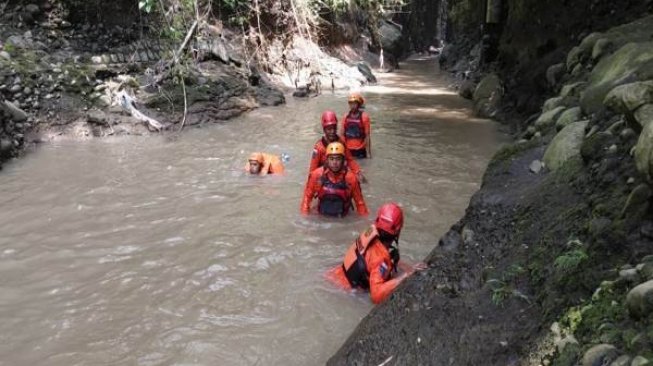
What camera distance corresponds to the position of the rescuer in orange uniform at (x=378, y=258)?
4.54m

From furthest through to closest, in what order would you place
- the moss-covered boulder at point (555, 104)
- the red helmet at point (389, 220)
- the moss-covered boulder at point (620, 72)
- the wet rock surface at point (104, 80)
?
the wet rock surface at point (104, 80), the moss-covered boulder at point (555, 104), the moss-covered boulder at point (620, 72), the red helmet at point (389, 220)

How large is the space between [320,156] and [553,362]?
538 centimetres

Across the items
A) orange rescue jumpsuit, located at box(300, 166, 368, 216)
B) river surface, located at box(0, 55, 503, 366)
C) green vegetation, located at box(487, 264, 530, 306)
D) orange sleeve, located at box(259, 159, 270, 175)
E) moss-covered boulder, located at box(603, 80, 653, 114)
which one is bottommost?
river surface, located at box(0, 55, 503, 366)

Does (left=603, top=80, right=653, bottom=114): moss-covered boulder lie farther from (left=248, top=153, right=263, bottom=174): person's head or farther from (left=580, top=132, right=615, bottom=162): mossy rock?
(left=248, top=153, right=263, bottom=174): person's head

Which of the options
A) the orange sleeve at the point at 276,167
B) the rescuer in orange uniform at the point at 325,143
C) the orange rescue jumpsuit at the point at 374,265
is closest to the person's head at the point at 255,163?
the orange sleeve at the point at 276,167

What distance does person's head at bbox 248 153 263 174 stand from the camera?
28.2 feet

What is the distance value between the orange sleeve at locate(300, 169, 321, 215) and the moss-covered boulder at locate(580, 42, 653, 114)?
2.94 metres

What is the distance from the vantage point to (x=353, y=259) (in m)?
4.82

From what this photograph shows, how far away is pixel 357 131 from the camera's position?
378 inches

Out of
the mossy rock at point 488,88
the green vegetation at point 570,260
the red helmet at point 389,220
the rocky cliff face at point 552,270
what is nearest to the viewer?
the rocky cliff face at point 552,270

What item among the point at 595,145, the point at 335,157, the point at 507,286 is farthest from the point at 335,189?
the point at 507,286

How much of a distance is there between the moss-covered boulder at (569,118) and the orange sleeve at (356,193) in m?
2.28

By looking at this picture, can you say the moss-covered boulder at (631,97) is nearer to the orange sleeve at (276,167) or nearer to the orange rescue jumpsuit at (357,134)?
the orange sleeve at (276,167)

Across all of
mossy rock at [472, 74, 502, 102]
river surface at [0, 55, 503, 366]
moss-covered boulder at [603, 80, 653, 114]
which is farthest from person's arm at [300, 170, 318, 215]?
mossy rock at [472, 74, 502, 102]
